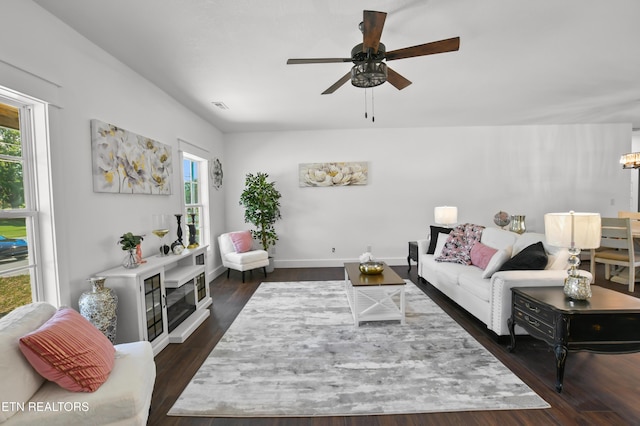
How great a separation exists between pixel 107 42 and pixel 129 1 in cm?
72

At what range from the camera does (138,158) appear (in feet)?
9.53

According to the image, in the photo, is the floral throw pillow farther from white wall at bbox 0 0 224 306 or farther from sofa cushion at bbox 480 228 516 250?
white wall at bbox 0 0 224 306

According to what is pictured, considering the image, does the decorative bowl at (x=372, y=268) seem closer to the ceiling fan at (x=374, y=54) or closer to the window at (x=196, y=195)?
the ceiling fan at (x=374, y=54)

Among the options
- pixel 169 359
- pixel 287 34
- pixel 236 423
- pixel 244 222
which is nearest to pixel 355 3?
pixel 287 34

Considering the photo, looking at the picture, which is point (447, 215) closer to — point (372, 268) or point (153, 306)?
point (372, 268)

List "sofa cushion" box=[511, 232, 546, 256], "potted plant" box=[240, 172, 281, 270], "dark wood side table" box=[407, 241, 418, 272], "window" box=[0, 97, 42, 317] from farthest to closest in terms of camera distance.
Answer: "potted plant" box=[240, 172, 281, 270] < "dark wood side table" box=[407, 241, 418, 272] < "sofa cushion" box=[511, 232, 546, 256] < "window" box=[0, 97, 42, 317]

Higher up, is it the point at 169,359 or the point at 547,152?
the point at 547,152

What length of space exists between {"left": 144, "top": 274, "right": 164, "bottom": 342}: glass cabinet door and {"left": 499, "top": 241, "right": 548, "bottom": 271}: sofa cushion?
330 cm

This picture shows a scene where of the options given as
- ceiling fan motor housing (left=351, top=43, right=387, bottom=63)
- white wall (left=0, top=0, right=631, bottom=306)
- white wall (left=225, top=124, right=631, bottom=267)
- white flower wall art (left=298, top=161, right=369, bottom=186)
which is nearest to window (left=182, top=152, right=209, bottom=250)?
white wall (left=0, top=0, right=631, bottom=306)

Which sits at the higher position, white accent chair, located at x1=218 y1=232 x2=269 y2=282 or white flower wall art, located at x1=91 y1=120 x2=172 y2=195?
white flower wall art, located at x1=91 y1=120 x2=172 y2=195

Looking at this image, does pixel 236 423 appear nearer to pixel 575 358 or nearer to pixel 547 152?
pixel 575 358

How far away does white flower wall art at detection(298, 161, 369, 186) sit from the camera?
18.2 ft

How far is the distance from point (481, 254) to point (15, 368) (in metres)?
3.99

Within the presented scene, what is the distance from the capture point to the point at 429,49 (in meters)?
1.95
